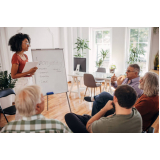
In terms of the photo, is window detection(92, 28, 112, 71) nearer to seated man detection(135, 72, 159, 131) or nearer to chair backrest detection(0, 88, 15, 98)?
chair backrest detection(0, 88, 15, 98)

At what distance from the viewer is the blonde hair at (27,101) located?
4.20ft

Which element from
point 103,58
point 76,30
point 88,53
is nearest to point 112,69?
point 103,58

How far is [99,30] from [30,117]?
229 inches

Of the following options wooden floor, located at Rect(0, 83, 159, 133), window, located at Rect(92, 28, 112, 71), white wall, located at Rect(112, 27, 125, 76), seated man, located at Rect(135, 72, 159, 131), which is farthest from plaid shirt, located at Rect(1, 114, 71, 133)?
window, located at Rect(92, 28, 112, 71)

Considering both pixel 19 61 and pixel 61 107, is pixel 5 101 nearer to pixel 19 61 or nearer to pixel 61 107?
pixel 61 107

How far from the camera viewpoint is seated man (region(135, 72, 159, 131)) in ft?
5.92

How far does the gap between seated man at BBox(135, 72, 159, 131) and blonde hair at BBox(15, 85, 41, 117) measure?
3.73 feet

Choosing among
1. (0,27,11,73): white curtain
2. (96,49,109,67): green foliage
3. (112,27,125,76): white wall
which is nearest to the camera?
(0,27,11,73): white curtain

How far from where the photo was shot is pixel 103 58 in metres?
6.38

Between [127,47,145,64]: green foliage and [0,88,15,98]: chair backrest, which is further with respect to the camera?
[127,47,145,64]: green foliage

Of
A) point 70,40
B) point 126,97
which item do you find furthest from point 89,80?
point 126,97

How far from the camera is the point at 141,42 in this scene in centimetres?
592

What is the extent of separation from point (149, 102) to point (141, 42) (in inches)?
183

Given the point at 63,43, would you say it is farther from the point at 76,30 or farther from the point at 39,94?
the point at 39,94
